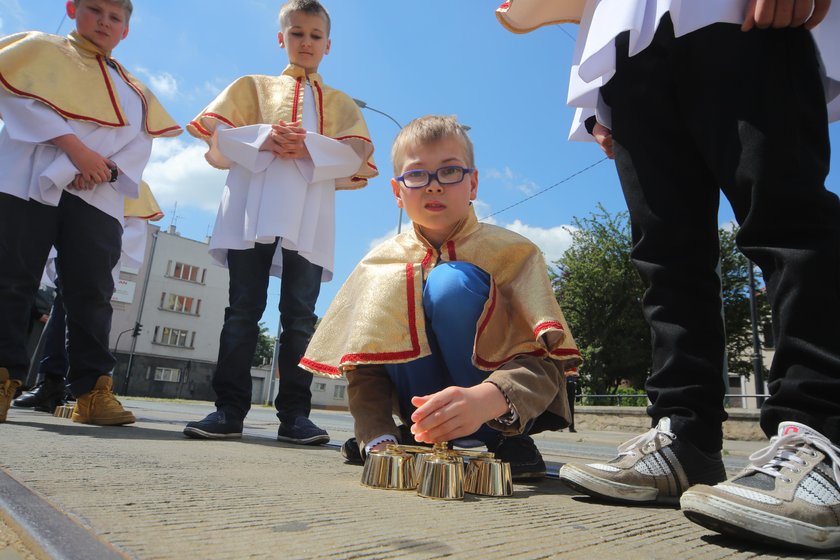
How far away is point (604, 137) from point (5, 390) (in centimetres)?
264

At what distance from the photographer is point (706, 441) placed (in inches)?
54.4

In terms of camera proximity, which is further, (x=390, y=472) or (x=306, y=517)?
(x=390, y=472)

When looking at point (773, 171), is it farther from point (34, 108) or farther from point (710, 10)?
point (34, 108)

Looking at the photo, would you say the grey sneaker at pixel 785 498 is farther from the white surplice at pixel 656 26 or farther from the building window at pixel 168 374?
the building window at pixel 168 374

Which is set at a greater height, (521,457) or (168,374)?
(168,374)

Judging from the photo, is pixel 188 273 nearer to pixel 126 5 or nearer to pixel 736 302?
pixel 736 302

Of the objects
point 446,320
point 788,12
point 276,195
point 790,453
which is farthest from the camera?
point 276,195

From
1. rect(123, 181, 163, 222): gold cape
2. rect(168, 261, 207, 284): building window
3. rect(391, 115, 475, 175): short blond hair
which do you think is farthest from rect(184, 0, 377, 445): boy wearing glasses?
rect(168, 261, 207, 284): building window

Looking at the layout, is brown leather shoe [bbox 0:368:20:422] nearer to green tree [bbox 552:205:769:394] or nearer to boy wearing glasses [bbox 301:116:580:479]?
boy wearing glasses [bbox 301:116:580:479]

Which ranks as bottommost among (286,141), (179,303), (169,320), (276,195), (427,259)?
(427,259)

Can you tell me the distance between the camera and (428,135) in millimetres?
1891

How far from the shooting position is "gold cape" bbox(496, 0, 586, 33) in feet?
6.43

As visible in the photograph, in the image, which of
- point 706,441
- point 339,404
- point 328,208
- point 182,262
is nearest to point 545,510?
point 706,441

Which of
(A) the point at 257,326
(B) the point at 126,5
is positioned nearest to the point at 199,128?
(B) the point at 126,5
